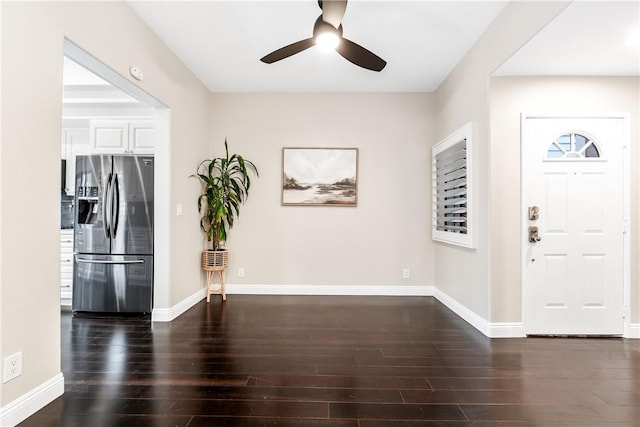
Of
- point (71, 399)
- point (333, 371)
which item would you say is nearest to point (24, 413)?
point (71, 399)

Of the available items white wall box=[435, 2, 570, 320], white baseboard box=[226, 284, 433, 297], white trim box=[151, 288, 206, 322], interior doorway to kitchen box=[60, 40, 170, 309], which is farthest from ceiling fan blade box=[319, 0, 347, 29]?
white baseboard box=[226, 284, 433, 297]

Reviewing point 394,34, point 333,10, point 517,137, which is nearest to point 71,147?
point 333,10

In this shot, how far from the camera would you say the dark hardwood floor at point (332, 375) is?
181cm

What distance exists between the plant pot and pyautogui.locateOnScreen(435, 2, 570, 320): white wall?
2731 millimetres

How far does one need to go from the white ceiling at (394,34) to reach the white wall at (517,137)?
0.12 metres

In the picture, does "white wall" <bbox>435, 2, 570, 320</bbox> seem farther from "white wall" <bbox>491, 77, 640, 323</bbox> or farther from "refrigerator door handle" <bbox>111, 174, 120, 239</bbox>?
"refrigerator door handle" <bbox>111, 174, 120, 239</bbox>

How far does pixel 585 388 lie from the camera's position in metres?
2.12

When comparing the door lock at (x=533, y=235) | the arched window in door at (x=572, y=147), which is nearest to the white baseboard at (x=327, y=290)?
the door lock at (x=533, y=235)

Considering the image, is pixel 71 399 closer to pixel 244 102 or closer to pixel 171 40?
pixel 171 40

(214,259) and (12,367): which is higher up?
(214,259)

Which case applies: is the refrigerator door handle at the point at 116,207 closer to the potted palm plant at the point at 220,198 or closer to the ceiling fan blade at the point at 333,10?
the potted palm plant at the point at 220,198

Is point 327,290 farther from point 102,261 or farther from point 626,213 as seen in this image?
point 626,213

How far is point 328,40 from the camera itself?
7.55 feet

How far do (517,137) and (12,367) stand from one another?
12.7 ft
